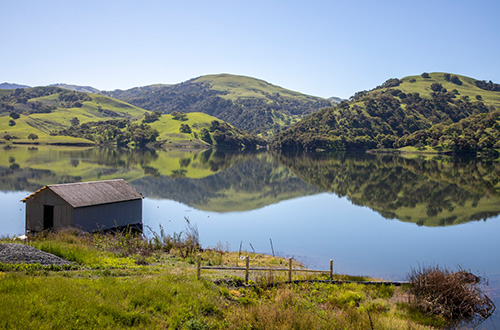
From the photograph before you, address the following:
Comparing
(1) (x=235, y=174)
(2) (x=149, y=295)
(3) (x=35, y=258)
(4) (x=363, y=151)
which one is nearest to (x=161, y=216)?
(3) (x=35, y=258)

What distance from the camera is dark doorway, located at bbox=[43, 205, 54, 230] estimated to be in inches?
1110

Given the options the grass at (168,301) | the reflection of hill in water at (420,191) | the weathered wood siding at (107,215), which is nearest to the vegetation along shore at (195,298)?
the grass at (168,301)

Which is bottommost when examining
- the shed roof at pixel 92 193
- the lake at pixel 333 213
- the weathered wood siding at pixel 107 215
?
the lake at pixel 333 213

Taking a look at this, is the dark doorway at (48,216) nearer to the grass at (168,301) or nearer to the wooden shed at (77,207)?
the wooden shed at (77,207)

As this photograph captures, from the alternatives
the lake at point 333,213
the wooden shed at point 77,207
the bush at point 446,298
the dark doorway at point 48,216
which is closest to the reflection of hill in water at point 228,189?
the lake at point 333,213

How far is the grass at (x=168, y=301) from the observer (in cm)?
1213

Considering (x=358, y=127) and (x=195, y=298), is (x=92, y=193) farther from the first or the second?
(x=358, y=127)

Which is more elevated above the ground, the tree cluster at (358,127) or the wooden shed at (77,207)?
the tree cluster at (358,127)

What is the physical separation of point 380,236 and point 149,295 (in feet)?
81.9

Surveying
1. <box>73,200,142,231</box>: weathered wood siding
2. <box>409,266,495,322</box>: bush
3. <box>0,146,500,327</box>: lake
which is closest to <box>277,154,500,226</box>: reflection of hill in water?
<box>0,146,500,327</box>: lake

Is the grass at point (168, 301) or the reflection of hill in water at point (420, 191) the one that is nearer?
the grass at point (168, 301)

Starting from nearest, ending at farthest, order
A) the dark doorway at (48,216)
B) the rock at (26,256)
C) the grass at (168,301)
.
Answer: the grass at (168,301)
the rock at (26,256)
the dark doorway at (48,216)

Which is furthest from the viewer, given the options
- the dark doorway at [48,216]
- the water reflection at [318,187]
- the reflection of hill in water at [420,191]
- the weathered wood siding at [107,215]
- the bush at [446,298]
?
the water reflection at [318,187]

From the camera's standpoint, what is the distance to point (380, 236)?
34969 mm
